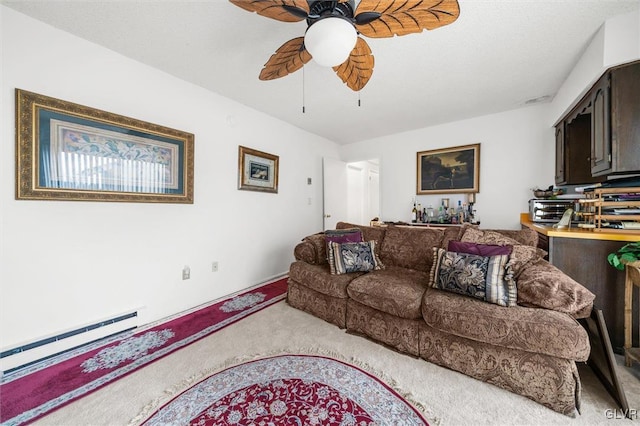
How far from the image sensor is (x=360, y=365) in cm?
165

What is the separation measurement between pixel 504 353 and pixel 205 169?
311 cm

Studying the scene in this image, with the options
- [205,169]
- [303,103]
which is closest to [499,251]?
[303,103]

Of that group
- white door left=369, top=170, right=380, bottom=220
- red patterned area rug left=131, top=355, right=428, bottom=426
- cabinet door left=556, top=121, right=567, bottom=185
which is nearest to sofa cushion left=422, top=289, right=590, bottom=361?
red patterned area rug left=131, top=355, right=428, bottom=426

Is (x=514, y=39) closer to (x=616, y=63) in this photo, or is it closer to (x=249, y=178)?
(x=616, y=63)

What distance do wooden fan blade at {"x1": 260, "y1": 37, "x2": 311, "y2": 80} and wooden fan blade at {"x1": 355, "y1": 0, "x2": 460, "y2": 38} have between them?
1.23ft

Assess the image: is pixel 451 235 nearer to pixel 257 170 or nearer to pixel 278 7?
pixel 278 7

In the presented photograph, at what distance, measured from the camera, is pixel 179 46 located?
1.96 m

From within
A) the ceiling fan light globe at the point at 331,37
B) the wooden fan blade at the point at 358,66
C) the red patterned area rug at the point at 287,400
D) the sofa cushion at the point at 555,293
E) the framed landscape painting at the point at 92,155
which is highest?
the wooden fan blade at the point at 358,66

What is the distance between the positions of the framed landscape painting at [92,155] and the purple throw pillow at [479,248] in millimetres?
2701

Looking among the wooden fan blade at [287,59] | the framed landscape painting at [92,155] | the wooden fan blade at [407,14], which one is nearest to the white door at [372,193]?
the framed landscape painting at [92,155]

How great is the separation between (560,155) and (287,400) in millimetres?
3816

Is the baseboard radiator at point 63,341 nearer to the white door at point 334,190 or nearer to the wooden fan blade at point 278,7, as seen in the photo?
the wooden fan blade at point 278,7

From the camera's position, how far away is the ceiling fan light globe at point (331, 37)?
1.19m

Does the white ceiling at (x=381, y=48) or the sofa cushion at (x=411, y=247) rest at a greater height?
the white ceiling at (x=381, y=48)
